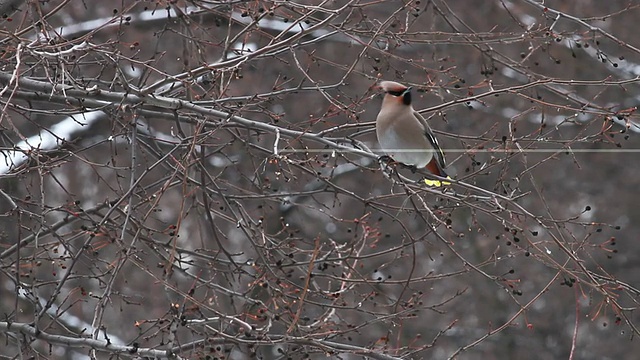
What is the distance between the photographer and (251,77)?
14016mm

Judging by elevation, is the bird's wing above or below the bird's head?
below

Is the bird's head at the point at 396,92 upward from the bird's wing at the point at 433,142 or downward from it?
upward

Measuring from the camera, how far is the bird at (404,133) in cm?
700

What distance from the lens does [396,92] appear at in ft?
22.9

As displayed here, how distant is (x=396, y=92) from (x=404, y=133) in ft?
0.87

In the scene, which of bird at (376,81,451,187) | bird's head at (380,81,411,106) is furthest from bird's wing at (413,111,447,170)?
bird's head at (380,81,411,106)

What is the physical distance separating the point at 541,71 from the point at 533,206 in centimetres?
253

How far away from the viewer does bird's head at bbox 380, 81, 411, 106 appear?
691cm

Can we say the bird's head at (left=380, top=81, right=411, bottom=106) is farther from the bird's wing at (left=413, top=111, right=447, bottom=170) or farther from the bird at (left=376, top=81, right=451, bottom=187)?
the bird's wing at (left=413, top=111, right=447, bottom=170)

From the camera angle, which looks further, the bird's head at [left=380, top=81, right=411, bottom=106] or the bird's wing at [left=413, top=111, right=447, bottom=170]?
the bird's wing at [left=413, top=111, right=447, bottom=170]

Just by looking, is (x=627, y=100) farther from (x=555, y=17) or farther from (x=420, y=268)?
(x=555, y=17)

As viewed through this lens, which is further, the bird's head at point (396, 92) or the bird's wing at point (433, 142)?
the bird's wing at point (433, 142)

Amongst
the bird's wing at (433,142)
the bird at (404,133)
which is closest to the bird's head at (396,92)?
the bird at (404,133)

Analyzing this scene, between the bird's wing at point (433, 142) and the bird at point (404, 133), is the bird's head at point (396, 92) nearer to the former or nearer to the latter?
the bird at point (404, 133)
